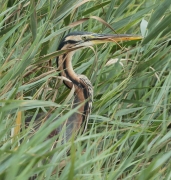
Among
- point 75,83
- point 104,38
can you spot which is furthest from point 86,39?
point 75,83

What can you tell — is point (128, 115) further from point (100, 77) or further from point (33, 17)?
point (33, 17)

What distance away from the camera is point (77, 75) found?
2494 millimetres

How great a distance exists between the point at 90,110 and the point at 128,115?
0.86ft

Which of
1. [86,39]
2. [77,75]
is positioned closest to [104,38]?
[86,39]

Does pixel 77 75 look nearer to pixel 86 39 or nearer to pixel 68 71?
pixel 68 71

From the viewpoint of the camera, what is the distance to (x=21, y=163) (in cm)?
159

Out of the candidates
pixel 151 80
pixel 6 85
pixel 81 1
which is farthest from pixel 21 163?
pixel 151 80

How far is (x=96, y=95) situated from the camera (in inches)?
102

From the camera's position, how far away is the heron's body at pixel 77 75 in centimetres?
246

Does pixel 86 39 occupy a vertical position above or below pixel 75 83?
above

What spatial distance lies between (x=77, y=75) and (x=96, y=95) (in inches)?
5.6

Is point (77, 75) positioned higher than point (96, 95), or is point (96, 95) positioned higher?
point (77, 75)

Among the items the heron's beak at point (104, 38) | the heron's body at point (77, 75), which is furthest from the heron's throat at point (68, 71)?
the heron's beak at point (104, 38)

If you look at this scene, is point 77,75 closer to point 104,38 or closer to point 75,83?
point 75,83
